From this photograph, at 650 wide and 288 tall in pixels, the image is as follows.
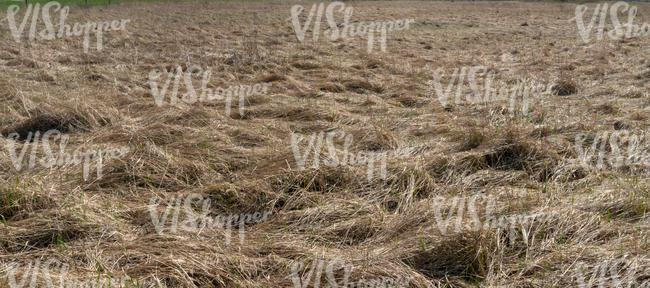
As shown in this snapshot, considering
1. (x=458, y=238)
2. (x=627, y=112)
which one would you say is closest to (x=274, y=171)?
(x=458, y=238)

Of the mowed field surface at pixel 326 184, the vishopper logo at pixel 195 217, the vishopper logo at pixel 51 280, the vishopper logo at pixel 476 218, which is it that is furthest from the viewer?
the vishopper logo at pixel 195 217

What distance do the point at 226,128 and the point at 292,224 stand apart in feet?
7.79

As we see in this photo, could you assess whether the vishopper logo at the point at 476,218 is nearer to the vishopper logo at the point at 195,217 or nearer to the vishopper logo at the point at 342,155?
the vishopper logo at the point at 342,155

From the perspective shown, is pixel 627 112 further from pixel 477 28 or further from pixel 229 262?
pixel 477 28

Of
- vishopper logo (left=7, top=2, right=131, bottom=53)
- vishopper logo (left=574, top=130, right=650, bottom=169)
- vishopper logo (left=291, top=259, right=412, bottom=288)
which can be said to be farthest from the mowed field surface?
vishopper logo (left=7, top=2, right=131, bottom=53)

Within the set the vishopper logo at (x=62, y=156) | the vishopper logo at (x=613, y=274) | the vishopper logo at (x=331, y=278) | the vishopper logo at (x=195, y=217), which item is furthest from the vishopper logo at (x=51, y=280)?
the vishopper logo at (x=613, y=274)

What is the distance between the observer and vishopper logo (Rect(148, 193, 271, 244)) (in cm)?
322

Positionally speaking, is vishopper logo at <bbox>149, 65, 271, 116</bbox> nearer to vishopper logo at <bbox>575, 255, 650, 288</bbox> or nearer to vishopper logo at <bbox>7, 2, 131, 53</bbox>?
vishopper logo at <bbox>7, 2, 131, 53</bbox>

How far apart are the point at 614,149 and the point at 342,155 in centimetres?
275

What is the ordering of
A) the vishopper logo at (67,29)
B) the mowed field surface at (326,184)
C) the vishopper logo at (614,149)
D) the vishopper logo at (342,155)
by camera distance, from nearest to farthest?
the mowed field surface at (326,184) → the vishopper logo at (342,155) → the vishopper logo at (614,149) → the vishopper logo at (67,29)

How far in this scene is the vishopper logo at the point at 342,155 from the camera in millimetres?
4062

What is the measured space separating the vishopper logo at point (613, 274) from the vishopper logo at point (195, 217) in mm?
2128

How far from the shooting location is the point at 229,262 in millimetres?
2801

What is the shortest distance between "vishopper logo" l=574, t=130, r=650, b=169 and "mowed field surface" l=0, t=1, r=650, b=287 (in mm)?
114
